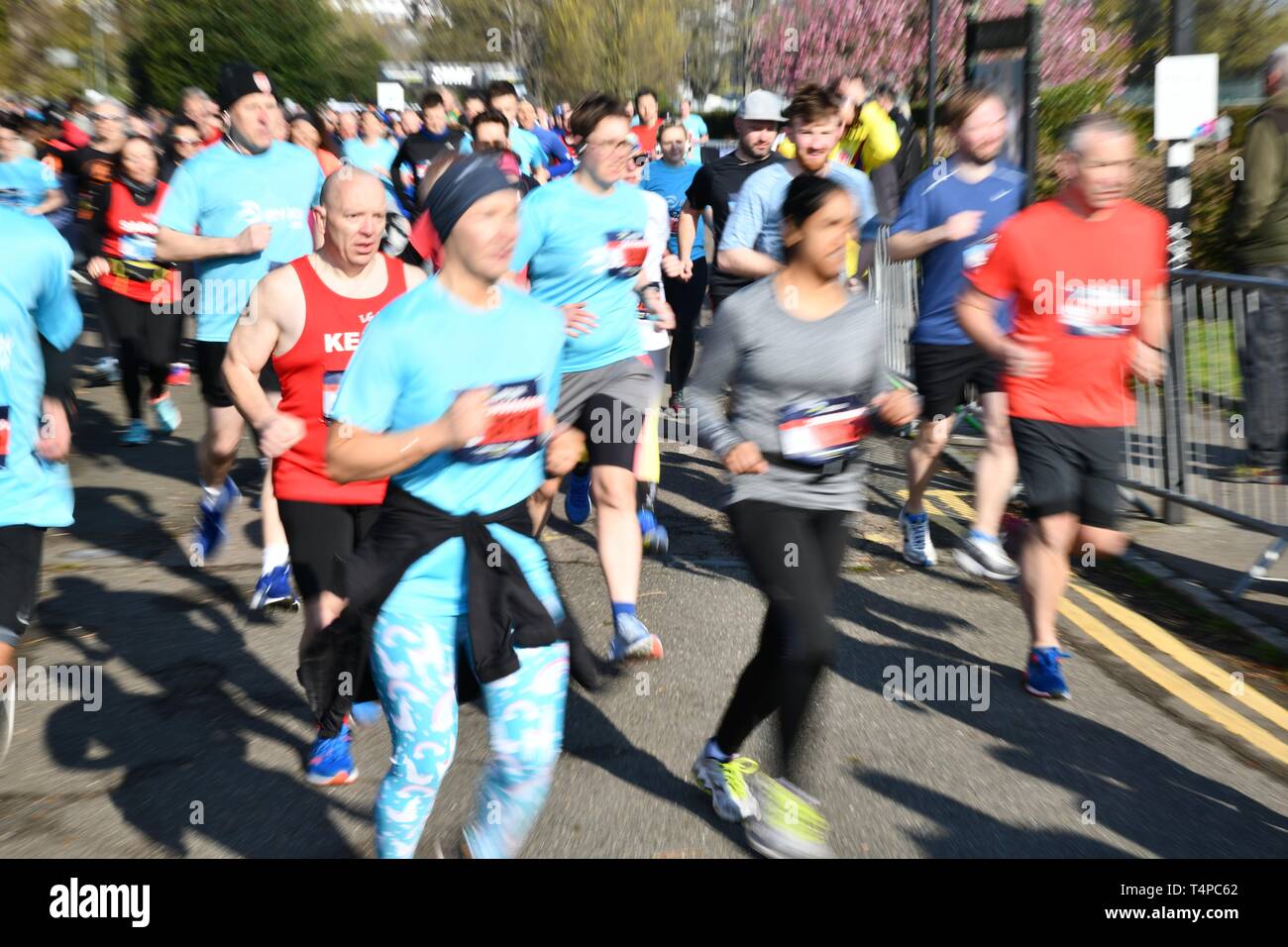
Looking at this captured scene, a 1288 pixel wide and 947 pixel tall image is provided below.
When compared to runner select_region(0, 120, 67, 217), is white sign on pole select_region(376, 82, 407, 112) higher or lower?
higher

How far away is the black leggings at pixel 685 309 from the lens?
387 inches

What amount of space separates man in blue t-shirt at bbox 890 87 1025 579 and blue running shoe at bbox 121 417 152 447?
6132 mm

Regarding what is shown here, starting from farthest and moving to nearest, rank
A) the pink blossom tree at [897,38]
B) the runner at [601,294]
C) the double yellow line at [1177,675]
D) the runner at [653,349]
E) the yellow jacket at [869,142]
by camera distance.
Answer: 1. the pink blossom tree at [897,38]
2. the yellow jacket at [869,142]
3. the runner at [653,349]
4. the runner at [601,294]
5. the double yellow line at [1177,675]

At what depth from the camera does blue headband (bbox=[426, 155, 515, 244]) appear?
10.2 feet

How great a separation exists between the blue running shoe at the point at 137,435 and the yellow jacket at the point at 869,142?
5125 mm

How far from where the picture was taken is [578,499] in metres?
7.74

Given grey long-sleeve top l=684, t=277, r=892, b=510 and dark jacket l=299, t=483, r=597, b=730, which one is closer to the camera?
dark jacket l=299, t=483, r=597, b=730

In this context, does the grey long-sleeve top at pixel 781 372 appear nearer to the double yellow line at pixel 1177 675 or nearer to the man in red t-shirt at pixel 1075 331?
the man in red t-shirt at pixel 1075 331

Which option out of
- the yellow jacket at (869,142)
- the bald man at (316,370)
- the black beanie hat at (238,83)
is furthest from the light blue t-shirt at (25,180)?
the bald man at (316,370)

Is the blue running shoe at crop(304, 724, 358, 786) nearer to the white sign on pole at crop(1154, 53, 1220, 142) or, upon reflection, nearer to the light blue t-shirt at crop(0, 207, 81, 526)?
the light blue t-shirt at crop(0, 207, 81, 526)

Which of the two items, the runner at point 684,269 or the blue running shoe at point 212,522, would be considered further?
the runner at point 684,269

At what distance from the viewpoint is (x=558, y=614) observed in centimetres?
324

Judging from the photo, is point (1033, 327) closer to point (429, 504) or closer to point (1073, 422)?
point (1073, 422)

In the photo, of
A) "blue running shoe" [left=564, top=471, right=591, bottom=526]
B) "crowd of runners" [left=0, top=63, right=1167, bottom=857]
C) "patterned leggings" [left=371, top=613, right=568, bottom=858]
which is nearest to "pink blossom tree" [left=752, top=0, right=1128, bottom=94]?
"blue running shoe" [left=564, top=471, right=591, bottom=526]
